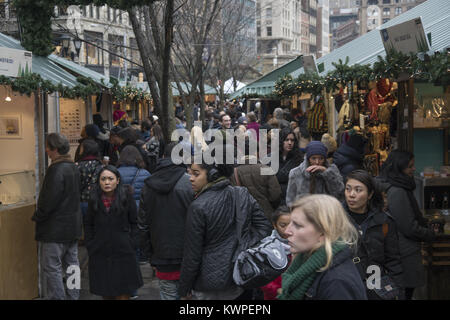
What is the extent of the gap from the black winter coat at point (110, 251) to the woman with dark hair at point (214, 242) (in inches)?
67.9

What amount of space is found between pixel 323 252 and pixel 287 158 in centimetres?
538

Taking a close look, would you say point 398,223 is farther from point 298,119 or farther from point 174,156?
point 298,119

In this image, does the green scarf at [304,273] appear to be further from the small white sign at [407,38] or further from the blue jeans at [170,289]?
the small white sign at [407,38]

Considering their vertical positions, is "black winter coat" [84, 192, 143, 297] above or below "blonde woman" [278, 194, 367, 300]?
below

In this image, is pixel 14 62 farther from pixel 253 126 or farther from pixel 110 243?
pixel 253 126

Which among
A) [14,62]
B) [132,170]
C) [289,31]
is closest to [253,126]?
[132,170]

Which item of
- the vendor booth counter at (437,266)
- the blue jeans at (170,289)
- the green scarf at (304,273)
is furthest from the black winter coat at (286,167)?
the green scarf at (304,273)

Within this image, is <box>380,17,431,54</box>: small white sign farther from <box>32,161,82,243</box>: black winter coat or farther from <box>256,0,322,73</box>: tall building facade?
<box>256,0,322,73</box>: tall building facade

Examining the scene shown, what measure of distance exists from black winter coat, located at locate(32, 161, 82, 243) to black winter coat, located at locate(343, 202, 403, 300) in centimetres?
360

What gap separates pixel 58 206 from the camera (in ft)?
23.2

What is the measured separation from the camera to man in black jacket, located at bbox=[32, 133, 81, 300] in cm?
699

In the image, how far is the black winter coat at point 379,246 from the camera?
481 cm

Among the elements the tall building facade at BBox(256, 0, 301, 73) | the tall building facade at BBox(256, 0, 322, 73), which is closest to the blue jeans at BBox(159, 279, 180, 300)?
the tall building facade at BBox(256, 0, 322, 73)

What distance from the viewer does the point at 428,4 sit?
11062 mm
